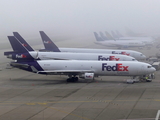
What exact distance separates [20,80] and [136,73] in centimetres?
1731

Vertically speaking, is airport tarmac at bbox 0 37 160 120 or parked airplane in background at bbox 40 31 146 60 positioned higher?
parked airplane in background at bbox 40 31 146 60

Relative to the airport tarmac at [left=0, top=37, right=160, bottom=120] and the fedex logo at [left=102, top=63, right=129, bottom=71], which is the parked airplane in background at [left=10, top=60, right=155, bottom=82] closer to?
the fedex logo at [left=102, top=63, right=129, bottom=71]

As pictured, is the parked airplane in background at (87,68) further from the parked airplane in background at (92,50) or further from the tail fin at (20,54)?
the parked airplane in background at (92,50)

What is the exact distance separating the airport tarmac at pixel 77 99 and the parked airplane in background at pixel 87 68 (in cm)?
134

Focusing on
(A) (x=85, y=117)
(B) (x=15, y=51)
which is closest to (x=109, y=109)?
(A) (x=85, y=117)

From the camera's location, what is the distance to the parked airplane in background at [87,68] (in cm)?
4225

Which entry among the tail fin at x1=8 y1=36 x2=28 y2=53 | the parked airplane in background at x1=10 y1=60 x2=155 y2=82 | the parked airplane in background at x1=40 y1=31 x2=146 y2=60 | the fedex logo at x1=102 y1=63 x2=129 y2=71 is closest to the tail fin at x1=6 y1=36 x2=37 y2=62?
→ the tail fin at x1=8 y1=36 x2=28 y2=53

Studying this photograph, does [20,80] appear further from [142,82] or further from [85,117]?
[85,117]

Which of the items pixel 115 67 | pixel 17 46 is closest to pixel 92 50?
pixel 17 46

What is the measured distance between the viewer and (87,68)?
4316 cm

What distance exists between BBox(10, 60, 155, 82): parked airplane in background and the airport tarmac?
134 centimetres

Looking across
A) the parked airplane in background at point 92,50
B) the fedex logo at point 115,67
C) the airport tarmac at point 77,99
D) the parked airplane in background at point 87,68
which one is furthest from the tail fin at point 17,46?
the parked airplane in background at point 92,50

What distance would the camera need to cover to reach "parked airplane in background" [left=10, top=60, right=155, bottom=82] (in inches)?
1663

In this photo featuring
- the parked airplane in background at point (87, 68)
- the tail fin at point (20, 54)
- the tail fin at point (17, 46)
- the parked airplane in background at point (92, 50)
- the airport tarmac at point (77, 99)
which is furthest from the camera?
the parked airplane in background at point (92, 50)
